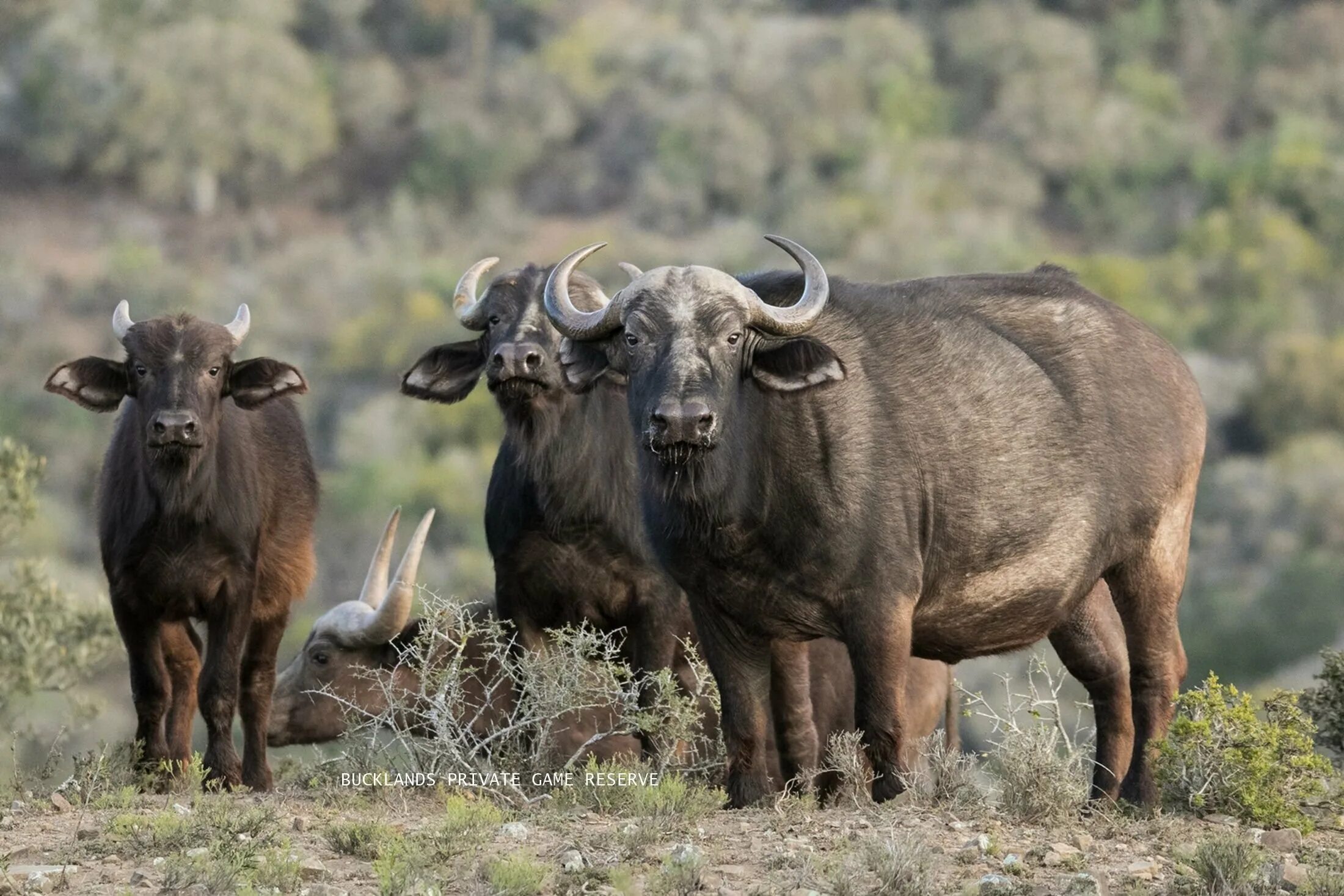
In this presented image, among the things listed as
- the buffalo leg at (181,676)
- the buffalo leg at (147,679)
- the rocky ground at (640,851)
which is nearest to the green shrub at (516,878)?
the rocky ground at (640,851)

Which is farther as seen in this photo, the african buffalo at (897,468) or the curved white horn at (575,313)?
the curved white horn at (575,313)

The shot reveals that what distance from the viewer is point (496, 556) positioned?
11539 mm

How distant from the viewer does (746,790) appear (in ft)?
30.6

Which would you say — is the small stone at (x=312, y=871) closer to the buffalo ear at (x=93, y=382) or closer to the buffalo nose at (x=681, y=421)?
the buffalo nose at (x=681, y=421)

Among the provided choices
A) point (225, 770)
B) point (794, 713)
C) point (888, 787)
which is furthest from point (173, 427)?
point (888, 787)

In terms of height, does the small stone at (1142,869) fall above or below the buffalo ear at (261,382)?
below

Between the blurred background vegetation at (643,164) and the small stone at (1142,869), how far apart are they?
46.1m

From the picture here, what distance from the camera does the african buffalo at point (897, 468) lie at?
8898mm

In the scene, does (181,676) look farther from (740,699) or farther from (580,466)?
(740,699)

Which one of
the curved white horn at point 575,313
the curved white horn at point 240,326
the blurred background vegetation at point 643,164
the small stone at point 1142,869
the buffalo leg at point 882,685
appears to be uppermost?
the blurred background vegetation at point 643,164

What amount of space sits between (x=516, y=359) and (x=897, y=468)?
2469mm

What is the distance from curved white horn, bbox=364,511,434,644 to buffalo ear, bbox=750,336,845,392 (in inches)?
141

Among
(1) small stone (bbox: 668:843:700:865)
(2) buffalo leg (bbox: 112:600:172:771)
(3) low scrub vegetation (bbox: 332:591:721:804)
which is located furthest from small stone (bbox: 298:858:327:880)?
(2) buffalo leg (bbox: 112:600:172:771)

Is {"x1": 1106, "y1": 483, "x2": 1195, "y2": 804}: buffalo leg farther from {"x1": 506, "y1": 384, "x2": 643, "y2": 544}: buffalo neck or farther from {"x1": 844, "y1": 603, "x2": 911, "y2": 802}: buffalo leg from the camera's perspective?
{"x1": 506, "y1": 384, "x2": 643, "y2": 544}: buffalo neck
